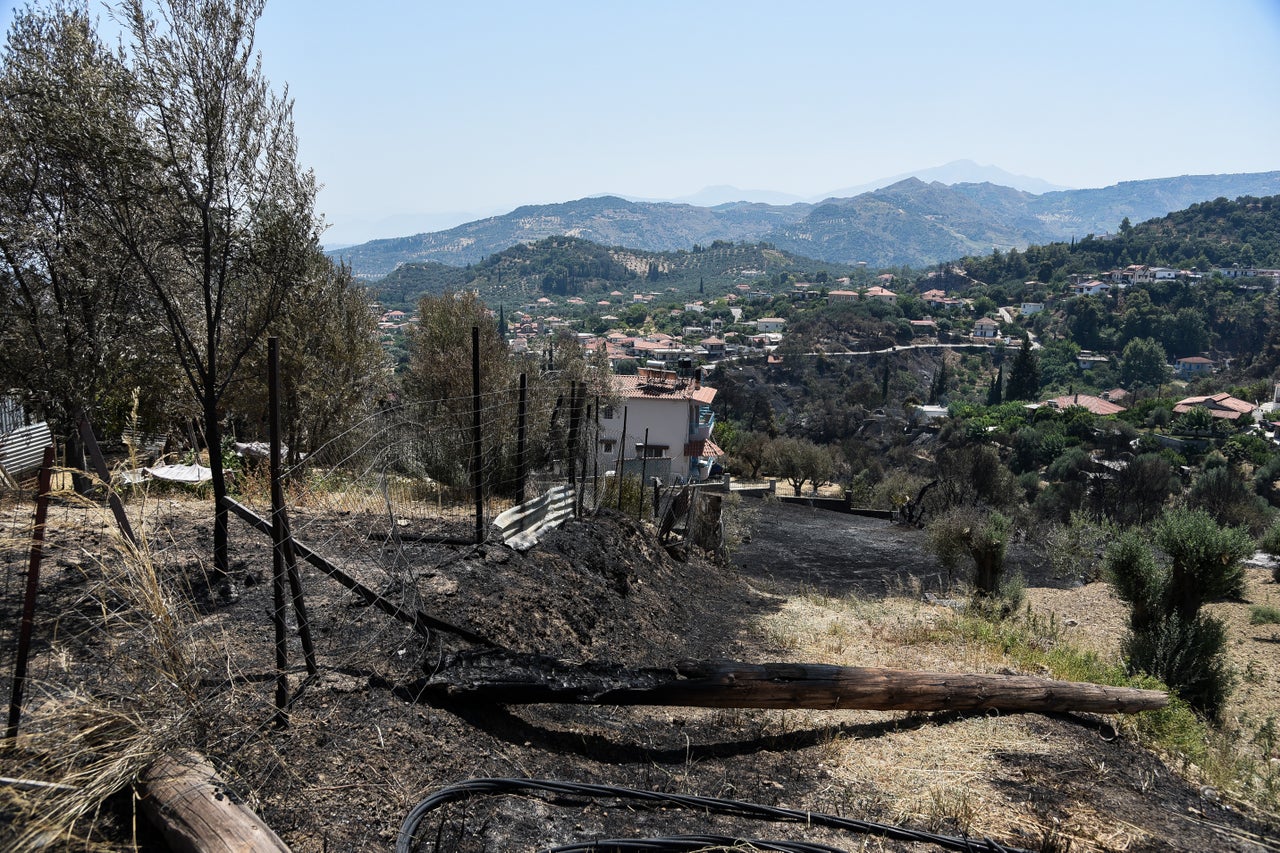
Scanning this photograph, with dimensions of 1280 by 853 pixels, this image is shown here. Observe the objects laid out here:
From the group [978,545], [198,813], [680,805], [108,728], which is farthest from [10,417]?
[978,545]

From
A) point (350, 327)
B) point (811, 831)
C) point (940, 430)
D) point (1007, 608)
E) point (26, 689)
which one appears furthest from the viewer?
point (940, 430)

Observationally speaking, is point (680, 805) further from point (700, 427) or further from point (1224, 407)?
point (1224, 407)

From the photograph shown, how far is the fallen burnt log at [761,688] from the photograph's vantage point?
5180 mm

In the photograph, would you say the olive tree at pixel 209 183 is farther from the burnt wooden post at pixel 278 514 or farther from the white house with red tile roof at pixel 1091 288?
the white house with red tile roof at pixel 1091 288

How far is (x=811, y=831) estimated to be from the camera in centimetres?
446

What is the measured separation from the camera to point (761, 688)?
19.5 ft

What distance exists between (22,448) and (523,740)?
165 inches

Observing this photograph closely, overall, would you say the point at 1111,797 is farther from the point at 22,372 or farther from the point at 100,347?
the point at 22,372

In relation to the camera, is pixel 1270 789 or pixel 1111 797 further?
pixel 1270 789

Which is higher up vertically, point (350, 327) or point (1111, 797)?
point (350, 327)

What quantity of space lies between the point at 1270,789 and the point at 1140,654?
512 cm

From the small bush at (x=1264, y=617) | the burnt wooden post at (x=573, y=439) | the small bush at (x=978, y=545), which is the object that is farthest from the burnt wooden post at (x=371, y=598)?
the small bush at (x=1264, y=617)

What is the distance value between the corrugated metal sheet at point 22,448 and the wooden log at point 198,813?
310 centimetres

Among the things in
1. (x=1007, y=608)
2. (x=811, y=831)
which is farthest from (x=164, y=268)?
(x=1007, y=608)
